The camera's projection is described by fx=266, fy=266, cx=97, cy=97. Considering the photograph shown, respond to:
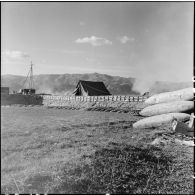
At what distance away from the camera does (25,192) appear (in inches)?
255

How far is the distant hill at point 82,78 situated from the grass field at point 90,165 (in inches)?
1663

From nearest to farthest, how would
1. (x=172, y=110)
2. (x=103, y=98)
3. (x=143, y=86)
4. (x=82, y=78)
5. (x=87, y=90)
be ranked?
(x=172, y=110), (x=103, y=98), (x=87, y=90), (x=143, y=86), (x=82, y=78)

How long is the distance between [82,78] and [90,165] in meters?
71.0

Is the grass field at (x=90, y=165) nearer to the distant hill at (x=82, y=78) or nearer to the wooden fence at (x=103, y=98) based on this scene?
the wooden fence at (x=103, y=98)

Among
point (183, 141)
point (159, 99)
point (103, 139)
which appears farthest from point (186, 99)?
point (103, 139)

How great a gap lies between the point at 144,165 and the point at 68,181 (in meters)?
2.97

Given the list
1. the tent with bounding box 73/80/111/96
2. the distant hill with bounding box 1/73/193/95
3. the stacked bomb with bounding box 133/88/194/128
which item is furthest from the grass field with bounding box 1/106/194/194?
the distant hill with bounding box 1/73/193/95

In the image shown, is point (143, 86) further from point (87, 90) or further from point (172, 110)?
point (172, 110)

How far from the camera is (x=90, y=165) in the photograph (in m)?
8.40

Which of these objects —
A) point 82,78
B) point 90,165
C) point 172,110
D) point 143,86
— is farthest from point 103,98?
point 82,78

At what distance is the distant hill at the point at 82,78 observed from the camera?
60034 millimetres

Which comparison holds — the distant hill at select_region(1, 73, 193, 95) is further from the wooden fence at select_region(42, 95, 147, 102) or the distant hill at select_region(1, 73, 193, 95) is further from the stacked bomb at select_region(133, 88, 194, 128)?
the stacked bomb at select_region(133, 88, 194, 128)

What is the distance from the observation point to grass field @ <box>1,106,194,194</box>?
23.0ft

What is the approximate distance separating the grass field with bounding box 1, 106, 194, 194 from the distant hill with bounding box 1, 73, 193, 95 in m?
42.2
